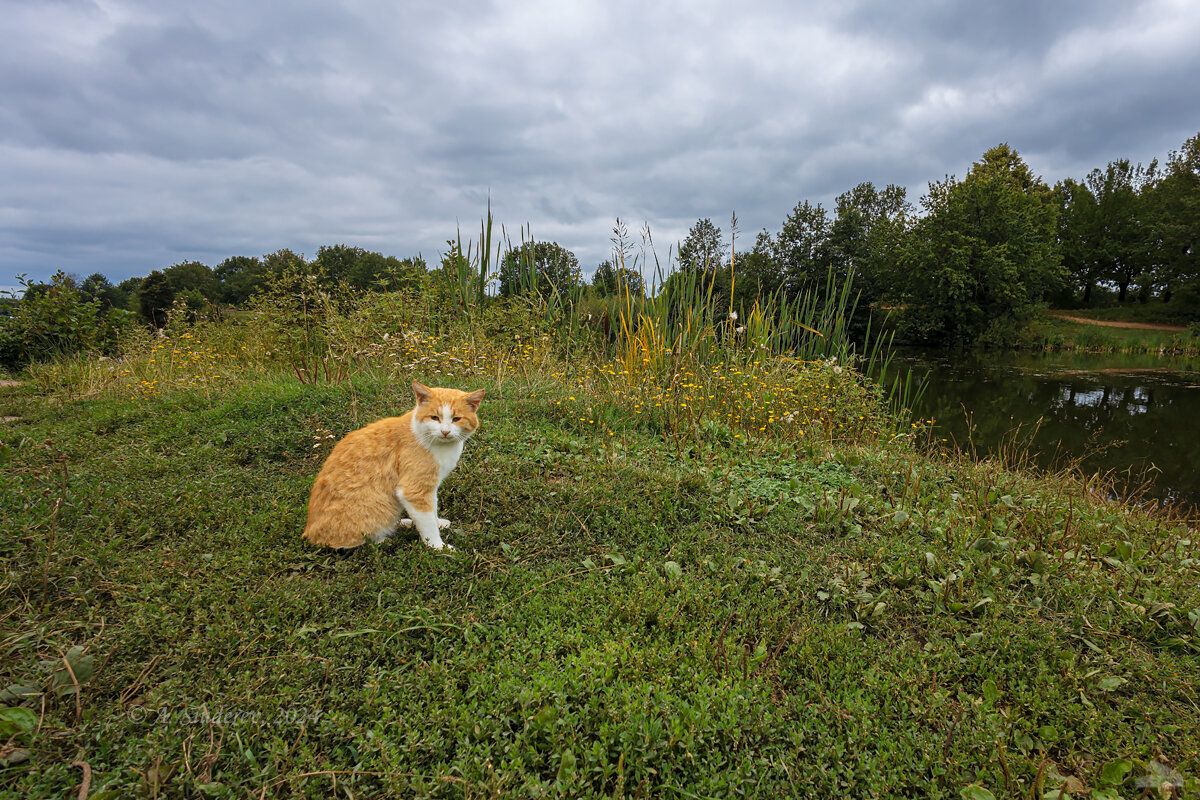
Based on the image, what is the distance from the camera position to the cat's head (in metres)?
2.58

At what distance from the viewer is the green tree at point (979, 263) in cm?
2561

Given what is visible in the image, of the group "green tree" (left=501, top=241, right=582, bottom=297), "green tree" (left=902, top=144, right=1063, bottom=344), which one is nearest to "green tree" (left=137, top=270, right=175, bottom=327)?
"green tree" (left=501, top=241, right=582, bottom=297)

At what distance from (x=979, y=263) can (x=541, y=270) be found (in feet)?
92.1

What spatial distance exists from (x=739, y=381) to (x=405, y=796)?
15.7 feet

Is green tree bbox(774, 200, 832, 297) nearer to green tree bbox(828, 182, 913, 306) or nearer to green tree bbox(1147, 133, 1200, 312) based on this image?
green tree bbox(828, 182, 913, 306)

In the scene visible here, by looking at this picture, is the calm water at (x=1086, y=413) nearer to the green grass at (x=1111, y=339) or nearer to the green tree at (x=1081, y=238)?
the green grass at (x=1111, y=339)

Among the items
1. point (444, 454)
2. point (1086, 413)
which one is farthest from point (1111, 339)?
point (444, 454)

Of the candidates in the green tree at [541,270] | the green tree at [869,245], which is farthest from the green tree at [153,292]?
the green tree at [869,245]

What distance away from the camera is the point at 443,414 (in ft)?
8.52

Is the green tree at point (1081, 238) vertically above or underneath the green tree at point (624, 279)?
Answer: above

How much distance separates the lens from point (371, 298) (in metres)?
7.47

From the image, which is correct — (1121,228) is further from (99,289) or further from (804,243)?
(99,289)

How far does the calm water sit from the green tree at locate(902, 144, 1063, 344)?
6.07m

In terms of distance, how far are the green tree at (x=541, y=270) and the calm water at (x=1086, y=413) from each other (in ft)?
18.7
